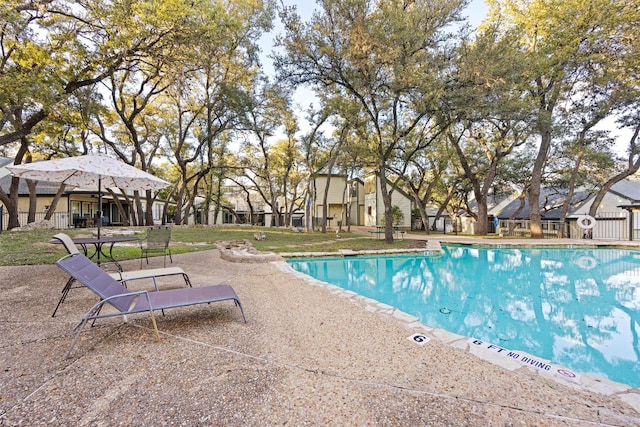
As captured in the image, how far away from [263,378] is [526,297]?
593cm

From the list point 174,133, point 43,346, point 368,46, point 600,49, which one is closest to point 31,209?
point 174,133

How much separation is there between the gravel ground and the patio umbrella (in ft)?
7.04

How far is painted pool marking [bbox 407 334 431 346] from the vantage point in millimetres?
2903

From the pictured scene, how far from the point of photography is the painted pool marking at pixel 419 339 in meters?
2.90

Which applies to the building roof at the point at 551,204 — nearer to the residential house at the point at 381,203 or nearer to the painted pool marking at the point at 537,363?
the residential house at the point at 381,203

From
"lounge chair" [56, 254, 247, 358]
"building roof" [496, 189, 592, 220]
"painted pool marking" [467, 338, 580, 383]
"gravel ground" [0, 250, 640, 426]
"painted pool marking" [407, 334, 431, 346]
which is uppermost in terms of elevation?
"building roof" [496, 189, 592, 220]

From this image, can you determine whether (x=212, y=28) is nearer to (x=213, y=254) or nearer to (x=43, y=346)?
(x=213, y=254)

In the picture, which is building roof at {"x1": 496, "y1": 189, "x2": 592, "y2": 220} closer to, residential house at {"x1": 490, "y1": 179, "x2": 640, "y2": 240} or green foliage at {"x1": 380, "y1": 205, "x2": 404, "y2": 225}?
residential house at {"x1": 490, "y1": 179, "x2": 640, "y2": 240}

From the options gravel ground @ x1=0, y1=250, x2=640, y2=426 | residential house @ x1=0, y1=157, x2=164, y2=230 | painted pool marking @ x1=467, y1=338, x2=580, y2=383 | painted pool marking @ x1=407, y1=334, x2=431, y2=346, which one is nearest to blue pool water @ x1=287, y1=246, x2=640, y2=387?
painted pool marking @ x1=467, y1=338, x2=580, y2=383

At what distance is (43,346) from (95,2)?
8.08 m

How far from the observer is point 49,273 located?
17.6ft

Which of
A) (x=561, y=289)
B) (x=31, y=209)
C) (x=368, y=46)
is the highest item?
(x=368, y=46)

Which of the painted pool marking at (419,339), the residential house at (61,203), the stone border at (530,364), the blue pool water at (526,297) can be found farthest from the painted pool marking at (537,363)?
the residential house at (61,203)

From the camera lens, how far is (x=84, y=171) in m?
4.59
